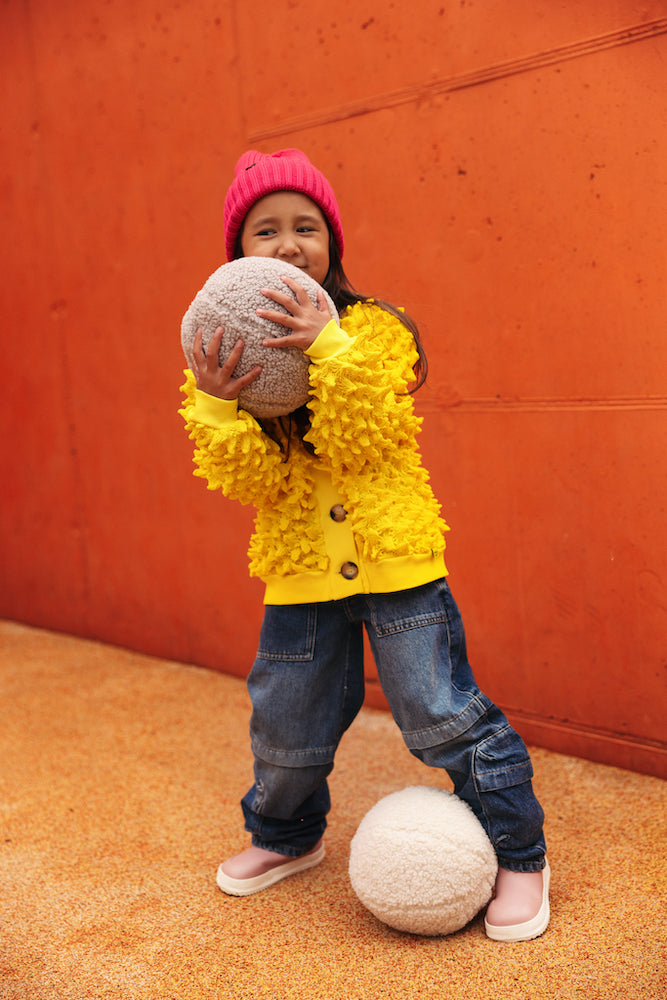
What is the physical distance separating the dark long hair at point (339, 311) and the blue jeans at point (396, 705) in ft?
1.20

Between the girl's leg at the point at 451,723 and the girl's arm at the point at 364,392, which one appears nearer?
the girl's arm at the point at 364,392

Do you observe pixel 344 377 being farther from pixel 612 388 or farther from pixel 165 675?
pixel 165 675

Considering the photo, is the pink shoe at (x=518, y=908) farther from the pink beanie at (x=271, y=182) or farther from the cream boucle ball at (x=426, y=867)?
the pink beanie at (x=271, y=182)

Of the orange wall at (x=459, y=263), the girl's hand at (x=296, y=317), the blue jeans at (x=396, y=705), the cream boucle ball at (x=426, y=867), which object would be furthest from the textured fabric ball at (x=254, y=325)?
the orange wall at (x=459, y=263)

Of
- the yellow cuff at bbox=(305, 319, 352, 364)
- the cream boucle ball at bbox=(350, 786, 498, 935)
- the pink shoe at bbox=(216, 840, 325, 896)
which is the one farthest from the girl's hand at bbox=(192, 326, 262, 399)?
the pink shoe at bbox=(216, 840, 325, 896)

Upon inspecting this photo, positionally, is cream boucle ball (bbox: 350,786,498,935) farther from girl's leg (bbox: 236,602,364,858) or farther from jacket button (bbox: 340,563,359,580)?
jacket button (bbox: 340,563,359,580)

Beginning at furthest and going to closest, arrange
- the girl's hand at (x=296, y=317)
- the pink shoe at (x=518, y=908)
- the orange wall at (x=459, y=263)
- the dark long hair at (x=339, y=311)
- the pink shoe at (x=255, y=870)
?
the orange wall at (x=459, y=263) < the pink shoe at (x=255, y=870) < the dark long hair at (x=339, y=311) < the pink shoe at (x=518, y=908) < the girl's hand at (x=296, y=317)

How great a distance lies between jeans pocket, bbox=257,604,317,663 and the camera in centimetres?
201

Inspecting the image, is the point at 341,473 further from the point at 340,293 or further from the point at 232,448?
the point at 340,293

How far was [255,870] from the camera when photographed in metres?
2.17

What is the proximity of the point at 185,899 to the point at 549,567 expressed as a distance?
4.30 feet

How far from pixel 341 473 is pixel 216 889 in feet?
3.37

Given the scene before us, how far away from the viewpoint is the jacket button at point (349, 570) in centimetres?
194

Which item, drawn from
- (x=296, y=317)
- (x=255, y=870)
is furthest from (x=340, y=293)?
(x=255, y=870)
